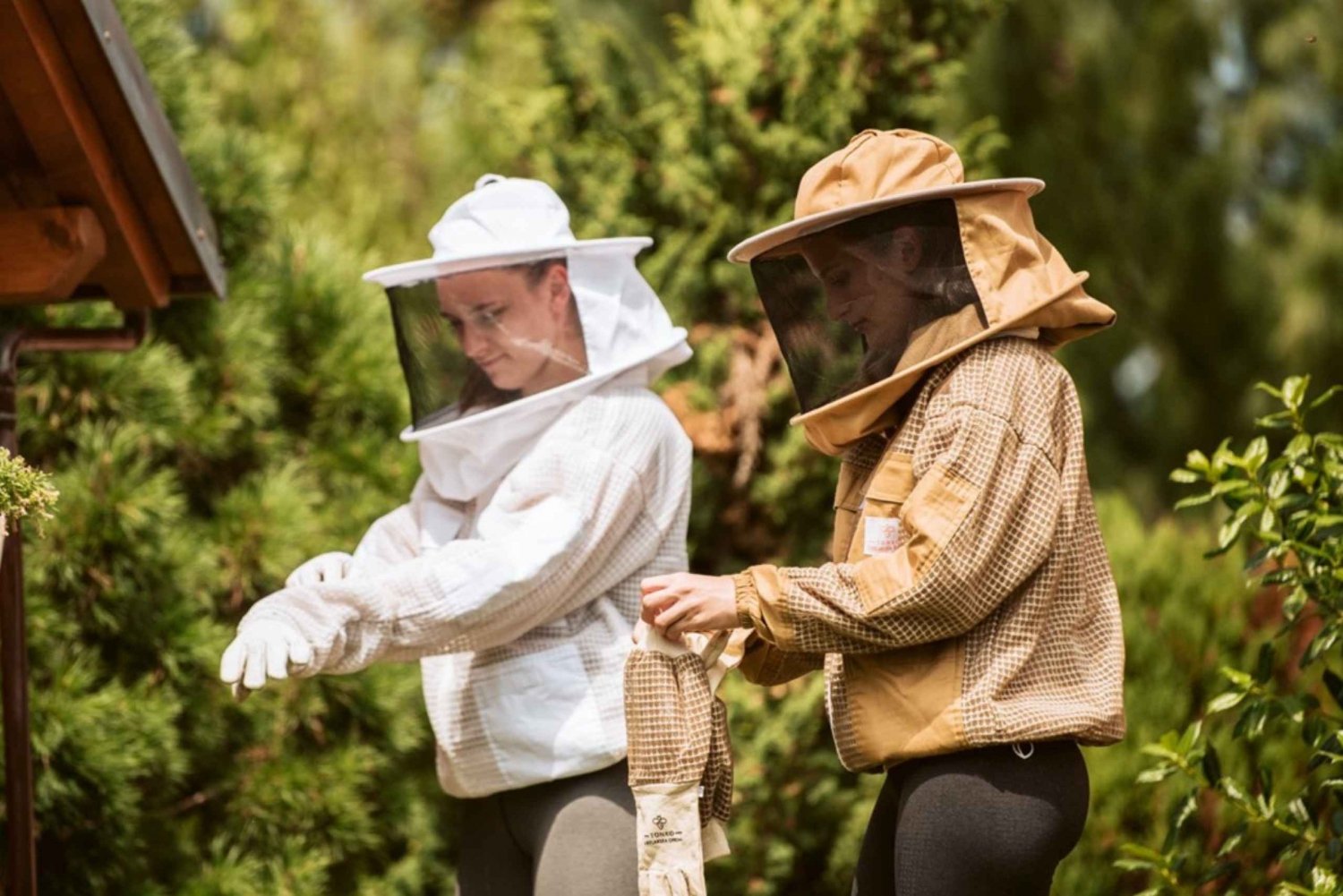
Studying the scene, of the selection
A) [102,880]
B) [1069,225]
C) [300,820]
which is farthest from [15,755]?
[1069,225]

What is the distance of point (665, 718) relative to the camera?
9.04 ft

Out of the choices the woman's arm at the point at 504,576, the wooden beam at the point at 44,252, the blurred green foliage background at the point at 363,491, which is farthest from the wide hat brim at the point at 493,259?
the blurred green foliage background at the point at 363,491

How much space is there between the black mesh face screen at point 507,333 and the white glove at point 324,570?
1.11 feet

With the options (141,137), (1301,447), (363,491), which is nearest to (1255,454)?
(1301,447)

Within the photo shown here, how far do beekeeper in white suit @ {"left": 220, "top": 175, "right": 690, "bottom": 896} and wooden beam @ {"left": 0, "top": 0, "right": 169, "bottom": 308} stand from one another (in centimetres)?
78

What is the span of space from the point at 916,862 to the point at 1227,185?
7505mm

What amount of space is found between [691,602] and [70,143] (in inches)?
71.0

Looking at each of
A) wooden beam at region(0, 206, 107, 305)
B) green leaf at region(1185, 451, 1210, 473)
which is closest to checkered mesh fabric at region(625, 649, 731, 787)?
green leaf at region(1185, 451, 1210, 473)

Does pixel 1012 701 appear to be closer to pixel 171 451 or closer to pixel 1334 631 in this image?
pixel 1334 631

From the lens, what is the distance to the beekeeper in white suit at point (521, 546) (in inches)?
115

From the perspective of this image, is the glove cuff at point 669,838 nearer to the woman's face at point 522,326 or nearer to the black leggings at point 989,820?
the black leggings at point 989,820

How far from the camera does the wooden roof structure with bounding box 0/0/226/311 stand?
3385mm

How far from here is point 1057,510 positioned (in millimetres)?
2576

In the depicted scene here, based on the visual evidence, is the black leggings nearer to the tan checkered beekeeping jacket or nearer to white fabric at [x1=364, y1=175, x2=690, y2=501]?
the tan checkered beekeeping jacket
